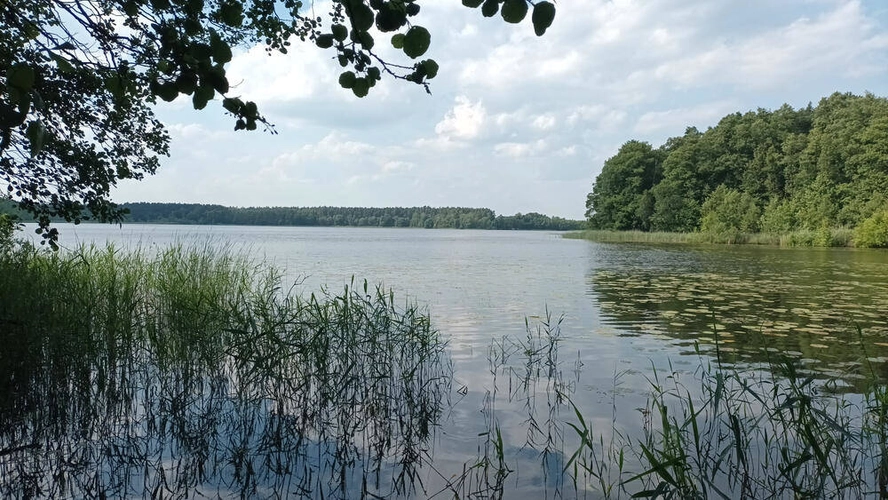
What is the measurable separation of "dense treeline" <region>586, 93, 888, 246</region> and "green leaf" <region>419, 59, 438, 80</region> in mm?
48651

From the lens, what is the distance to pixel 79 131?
6156mm

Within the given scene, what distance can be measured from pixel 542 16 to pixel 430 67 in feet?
1.98

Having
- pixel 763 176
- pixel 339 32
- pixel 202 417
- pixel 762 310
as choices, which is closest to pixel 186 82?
pixel 339 32

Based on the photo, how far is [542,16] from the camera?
5.61 feet

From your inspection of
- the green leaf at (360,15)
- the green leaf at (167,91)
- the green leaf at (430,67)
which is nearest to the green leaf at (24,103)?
the green leaf at (167,91)

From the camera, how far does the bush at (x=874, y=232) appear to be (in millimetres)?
40031

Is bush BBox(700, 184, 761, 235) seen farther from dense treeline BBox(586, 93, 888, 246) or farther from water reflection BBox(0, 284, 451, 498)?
water reflection BBox(0, 284, 451, 498)

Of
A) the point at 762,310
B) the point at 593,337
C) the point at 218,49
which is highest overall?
the point at 218,49

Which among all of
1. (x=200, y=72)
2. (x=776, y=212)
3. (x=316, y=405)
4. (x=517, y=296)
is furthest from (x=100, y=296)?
(x=776, y=212)

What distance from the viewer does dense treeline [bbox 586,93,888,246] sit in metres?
49.7

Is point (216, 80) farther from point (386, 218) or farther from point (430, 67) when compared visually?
point (386, 218)

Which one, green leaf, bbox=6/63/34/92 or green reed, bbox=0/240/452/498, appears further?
green reed, bbox=0/240/452/498

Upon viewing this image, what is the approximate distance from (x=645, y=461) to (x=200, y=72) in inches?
178

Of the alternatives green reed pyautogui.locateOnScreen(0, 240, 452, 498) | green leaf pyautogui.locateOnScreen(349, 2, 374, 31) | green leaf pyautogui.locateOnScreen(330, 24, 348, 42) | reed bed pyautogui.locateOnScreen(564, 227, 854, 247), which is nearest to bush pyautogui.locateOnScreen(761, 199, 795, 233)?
reed bed pyautogui.locateOnScreen(564, 227, 854, 247)
